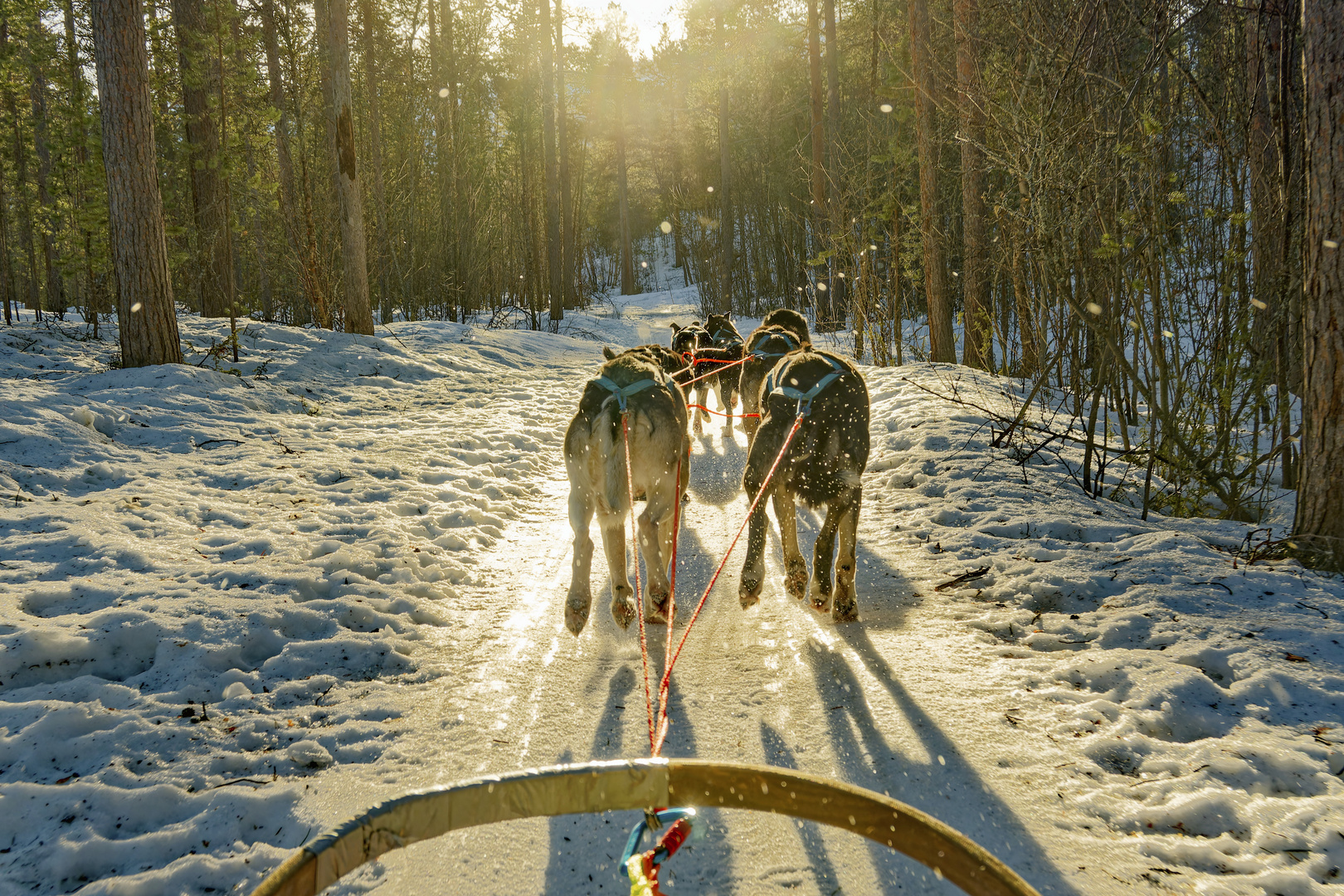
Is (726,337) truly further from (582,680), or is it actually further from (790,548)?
(582,680)

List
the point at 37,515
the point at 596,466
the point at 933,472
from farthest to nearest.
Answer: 1. the point at 933,472
2. the point at 37,515
3. the point at 596,466

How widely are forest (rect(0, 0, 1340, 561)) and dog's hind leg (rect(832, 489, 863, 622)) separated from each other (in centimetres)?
309

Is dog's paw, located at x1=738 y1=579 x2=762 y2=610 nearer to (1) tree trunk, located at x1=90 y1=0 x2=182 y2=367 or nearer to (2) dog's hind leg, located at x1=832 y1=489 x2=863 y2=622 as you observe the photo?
(2) dog's hind leg, located at x1=832 y1=489 x2=863 y2=622

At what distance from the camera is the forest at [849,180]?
5.80 m

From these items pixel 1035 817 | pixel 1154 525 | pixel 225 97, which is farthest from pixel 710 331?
pixel 225 97

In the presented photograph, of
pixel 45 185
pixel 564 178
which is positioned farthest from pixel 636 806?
pixel 564 178

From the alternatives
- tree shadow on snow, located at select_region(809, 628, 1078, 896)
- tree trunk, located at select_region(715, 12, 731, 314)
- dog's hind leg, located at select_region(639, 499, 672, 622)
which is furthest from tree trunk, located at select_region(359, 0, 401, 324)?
tree shadow on snow, located at select_region(809, 628, 1078, 896)

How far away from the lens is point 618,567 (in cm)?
415

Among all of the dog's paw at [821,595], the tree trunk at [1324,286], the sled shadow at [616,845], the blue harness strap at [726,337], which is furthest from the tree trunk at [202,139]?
the tree trunk at [1324,286]

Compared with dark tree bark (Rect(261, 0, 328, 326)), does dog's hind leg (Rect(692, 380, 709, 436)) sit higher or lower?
lower

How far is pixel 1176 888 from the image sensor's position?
2152 millimetres

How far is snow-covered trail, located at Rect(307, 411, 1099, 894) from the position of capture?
2.35 metres

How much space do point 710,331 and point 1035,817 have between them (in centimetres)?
889

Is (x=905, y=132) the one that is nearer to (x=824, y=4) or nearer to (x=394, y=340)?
(x=824, y=4)
